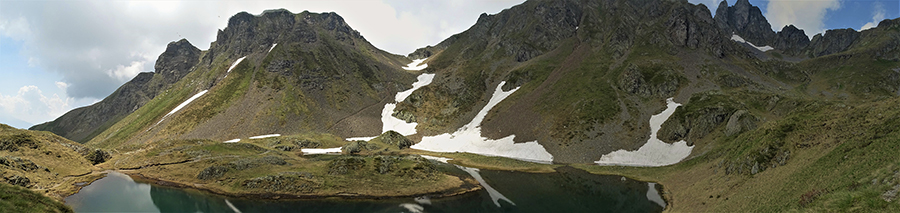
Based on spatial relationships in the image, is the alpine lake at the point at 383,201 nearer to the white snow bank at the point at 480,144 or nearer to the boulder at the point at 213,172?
the boulder at the point at 213,172

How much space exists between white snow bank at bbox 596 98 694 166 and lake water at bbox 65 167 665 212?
28963mm

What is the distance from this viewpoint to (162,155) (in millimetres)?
72812

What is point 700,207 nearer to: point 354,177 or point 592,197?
point 592,197

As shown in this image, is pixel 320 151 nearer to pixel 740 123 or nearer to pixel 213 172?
pixel 213 172

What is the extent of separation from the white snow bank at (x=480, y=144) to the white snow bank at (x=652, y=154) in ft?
54.7

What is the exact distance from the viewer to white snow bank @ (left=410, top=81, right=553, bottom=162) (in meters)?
106

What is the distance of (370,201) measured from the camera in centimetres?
4997

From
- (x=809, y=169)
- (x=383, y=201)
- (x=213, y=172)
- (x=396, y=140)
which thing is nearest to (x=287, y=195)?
(x=383, y=201)

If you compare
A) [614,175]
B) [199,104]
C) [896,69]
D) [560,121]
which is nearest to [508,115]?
[560,121]

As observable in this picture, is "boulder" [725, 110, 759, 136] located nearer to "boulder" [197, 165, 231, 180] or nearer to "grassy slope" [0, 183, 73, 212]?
"boulder" [197, 165, 231, 180]

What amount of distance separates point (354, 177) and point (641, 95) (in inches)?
4355

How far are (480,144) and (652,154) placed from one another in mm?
52353

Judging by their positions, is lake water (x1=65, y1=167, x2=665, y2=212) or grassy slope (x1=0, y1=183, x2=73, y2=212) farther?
lake water (x1=65, y1=167, x2=665, y2=212)

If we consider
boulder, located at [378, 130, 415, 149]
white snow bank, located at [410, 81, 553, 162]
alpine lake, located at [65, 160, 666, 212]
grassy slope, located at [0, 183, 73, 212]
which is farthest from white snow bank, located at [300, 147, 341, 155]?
grassy slope, located at [0, 183, 73, 212]
